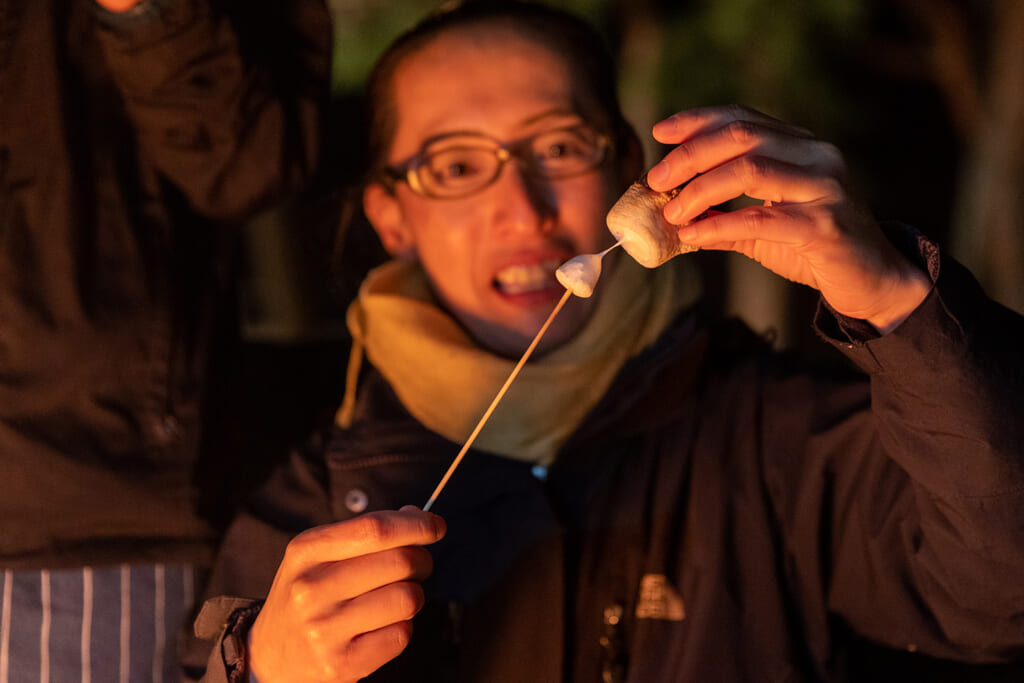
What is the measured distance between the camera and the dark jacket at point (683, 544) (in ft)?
5.38

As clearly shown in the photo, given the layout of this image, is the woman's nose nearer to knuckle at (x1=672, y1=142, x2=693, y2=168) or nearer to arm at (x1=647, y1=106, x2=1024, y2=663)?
arm at (x1=647, y1=106, x2=1024, y2=663)

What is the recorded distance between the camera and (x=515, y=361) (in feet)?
6.80

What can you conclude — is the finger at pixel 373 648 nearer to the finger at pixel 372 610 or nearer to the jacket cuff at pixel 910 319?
the finger at pixel 372 610

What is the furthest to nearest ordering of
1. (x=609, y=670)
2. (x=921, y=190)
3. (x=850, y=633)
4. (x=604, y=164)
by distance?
(x=921, y=190) → (x=604, y=164) → (x=850, y=633) → (x=609, y=670)

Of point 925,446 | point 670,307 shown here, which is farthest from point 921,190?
point 925,446

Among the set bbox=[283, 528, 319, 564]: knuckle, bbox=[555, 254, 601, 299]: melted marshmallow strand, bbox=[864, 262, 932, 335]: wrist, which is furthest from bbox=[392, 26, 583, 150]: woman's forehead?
bbox=[283, 528, 319, 564]: knuckle

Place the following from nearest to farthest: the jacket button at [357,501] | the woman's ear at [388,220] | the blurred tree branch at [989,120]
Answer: the jacket button at [357,501] → the woman's ear at [388,220] → the blurred tree branch at [989,120]

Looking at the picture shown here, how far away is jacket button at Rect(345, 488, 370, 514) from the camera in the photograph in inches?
73.5

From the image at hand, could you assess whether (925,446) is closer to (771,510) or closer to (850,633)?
(771,510)

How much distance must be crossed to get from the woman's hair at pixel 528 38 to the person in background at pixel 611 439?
12 millimetres

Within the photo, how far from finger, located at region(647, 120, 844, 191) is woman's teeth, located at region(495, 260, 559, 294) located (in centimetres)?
63

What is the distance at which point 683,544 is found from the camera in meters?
1.85

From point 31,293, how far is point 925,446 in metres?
1.73

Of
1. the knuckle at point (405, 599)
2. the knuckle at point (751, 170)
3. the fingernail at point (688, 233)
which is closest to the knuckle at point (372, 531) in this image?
the knuckle at point (405, 599)
